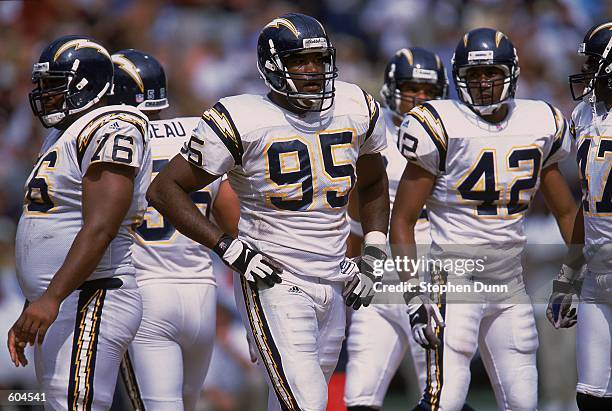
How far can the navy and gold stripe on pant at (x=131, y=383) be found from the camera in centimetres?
490

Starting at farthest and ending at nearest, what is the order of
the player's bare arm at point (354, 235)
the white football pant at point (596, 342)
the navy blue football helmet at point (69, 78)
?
Result: the player's bare arm at point (354, 235), the white football pant at point (596, 342), the navy blue football helmet at point (69, 78)

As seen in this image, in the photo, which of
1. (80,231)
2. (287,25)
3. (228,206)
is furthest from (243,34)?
(80,231)

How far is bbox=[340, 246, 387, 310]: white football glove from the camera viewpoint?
4.30 meters

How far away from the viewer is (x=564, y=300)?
4.97 m

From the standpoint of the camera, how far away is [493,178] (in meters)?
4.87

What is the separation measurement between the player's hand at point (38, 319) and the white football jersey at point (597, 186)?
2378mm

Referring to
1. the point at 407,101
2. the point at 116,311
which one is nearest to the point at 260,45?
the point at 116,311

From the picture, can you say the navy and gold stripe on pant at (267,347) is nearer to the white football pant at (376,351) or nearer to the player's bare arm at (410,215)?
the player's bare arm at (410,215)

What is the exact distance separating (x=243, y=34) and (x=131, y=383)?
5619 mm

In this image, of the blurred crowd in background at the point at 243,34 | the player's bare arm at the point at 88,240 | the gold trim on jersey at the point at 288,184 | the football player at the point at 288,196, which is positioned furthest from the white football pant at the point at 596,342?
the blurred crowd in background at the point at 243,34

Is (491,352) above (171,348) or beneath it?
beneath

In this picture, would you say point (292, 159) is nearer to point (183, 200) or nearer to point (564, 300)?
point (183, 200)

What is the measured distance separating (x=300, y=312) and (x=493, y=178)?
131 centimetres

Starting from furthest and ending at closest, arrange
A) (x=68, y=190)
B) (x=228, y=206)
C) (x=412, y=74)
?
1. (x=412, y=74)
2. (x=228, y=206)
3. (x=68, y=190)
